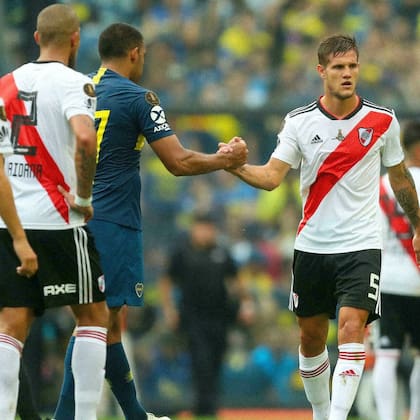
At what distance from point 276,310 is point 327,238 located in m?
7.37

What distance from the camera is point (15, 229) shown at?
7043mm

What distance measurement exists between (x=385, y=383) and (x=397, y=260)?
984 mm

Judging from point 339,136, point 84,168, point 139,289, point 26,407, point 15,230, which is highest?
point 339,136

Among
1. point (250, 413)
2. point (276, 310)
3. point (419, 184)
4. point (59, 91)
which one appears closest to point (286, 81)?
point (276, 310)

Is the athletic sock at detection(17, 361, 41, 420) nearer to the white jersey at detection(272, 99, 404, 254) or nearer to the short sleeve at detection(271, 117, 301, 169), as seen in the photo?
the white jersey at detection(272, 99, 404, 254)

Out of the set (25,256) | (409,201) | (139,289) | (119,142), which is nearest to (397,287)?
(409,201)

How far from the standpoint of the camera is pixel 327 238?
8352 millimetres

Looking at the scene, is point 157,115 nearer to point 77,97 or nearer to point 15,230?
point 77,97

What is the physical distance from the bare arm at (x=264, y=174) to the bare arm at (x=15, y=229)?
1.73 metres

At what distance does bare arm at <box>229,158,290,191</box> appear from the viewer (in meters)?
8.30

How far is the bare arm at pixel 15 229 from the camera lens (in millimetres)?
7023

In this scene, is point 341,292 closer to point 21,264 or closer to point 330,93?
point 330,93

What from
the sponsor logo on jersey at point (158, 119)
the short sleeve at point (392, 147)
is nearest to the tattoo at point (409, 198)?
the short sleeve at point (392, 147)

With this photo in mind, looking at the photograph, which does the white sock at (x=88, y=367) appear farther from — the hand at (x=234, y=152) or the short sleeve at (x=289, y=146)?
the short sleeve at (x=289, y=146)
